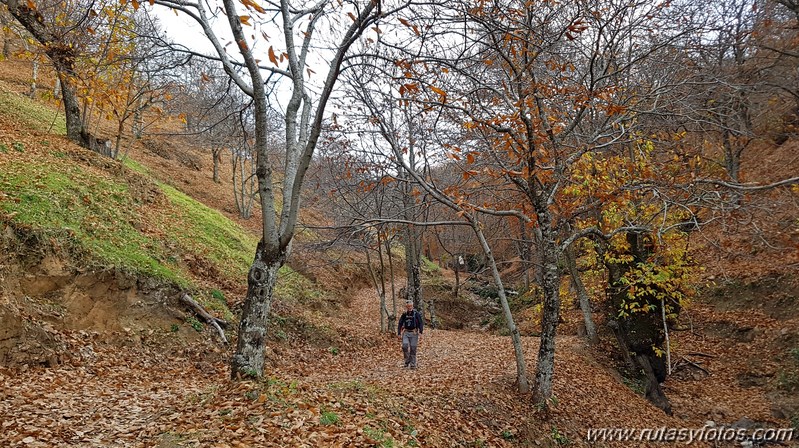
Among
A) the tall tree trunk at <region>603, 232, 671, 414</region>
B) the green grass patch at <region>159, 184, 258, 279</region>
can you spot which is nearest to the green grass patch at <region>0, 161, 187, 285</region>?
the green grass patch at <region>159, 184, 258, 279</region>

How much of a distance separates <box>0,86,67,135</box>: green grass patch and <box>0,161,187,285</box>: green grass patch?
12.3ft

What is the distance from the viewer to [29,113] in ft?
50.5

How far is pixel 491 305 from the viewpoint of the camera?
26297mm

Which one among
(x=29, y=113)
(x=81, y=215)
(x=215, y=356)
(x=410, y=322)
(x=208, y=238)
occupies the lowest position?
(x=215, y=356)

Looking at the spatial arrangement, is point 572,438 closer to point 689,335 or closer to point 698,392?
point 698,392

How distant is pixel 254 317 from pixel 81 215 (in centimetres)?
705

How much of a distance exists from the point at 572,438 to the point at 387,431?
13.9ft

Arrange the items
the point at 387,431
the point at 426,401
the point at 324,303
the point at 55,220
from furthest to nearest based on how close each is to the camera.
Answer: the point at 324,303, the point at 55,220, the point at 426,401, the point at 387,431

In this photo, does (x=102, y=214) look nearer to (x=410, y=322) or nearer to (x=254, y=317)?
(x=254, y=317)

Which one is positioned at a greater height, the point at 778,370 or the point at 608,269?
the point at 608,269

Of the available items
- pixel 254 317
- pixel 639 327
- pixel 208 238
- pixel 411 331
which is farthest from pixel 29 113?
pixel 639 327

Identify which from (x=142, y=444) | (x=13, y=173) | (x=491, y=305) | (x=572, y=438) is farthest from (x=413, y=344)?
(x=491, y=305)

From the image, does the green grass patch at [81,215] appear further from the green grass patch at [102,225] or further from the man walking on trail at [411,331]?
the man walking on trail at [411,331]

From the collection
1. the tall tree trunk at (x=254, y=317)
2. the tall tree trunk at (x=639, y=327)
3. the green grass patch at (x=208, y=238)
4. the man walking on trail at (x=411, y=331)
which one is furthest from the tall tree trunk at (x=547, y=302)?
the green grass patch at (x=208, y=238)
